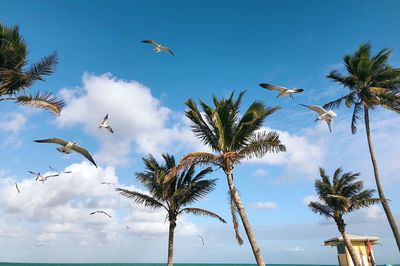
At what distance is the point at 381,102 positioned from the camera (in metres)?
Answer: 23.5

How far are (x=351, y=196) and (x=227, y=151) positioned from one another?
15.6m

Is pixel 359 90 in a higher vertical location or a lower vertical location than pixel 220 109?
higher

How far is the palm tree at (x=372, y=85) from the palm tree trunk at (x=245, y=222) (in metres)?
10.9

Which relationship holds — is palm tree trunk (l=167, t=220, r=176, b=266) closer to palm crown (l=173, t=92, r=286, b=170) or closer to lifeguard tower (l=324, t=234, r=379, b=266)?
palm crown (l=173, t=92, r=286, b=170)

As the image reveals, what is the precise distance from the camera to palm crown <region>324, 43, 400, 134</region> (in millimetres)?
23203

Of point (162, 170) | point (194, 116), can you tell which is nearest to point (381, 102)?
point (194, 116)

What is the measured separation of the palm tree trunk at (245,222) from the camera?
645 inches

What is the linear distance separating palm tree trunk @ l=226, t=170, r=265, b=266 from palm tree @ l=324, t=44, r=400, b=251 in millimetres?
10910

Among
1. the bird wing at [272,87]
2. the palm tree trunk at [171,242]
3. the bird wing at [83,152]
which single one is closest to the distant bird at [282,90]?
the bird wing at [272,87]

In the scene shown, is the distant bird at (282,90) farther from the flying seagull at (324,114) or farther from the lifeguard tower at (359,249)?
the lifeguard tower at (359,249)

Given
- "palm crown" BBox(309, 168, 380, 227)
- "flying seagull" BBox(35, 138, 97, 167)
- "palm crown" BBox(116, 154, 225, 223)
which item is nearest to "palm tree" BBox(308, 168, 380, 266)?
"palm crown" BBox(309, 168, 380, 227)

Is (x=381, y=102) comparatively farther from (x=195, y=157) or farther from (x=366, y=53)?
(x=195, y=157)

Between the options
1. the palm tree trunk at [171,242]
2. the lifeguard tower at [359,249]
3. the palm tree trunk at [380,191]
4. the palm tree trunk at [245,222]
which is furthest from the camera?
the lifeguard tower at [359,249]

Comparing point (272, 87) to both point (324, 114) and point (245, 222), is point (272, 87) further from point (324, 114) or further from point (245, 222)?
point (245, 222)
